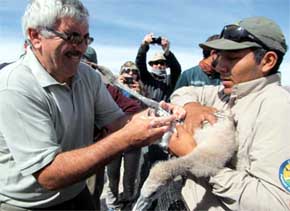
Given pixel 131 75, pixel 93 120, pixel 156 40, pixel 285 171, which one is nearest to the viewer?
pixel 285 171

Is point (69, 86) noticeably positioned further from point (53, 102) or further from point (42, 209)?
point (42, 209)

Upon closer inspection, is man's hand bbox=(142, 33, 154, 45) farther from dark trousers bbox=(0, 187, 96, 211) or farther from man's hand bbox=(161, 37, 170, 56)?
dark trousers bbox=(0, 187, 96, 211)

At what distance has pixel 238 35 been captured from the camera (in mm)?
2062

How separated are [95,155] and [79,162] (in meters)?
0.08

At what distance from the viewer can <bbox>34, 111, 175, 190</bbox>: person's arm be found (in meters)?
1.83

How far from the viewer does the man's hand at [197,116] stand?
A: 204cm

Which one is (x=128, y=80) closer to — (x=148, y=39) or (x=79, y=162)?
(x=148, y=39)

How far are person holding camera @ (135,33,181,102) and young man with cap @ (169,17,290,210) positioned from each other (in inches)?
149

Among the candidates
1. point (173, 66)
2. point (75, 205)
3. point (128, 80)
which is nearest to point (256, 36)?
point (75, 205)

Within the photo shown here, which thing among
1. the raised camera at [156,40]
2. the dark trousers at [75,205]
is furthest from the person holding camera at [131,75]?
the dark trousers at [75,205]

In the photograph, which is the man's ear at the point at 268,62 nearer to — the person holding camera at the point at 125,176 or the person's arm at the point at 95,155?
the person's arm at the point at 95,155

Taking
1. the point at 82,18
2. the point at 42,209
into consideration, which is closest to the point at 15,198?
the point at 42,209

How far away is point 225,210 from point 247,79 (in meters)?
0.67

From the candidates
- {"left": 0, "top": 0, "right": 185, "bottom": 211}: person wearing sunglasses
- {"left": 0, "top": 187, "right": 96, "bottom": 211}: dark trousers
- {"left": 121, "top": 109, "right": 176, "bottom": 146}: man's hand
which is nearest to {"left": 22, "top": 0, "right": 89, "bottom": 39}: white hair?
{"left": 0, "top": 0, "right": 185, "bottom": 211}: person wearing sunglasses
